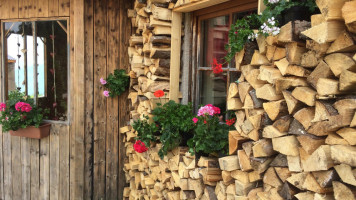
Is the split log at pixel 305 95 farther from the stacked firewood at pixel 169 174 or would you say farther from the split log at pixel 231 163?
the stacked firewood at pixel 169 174

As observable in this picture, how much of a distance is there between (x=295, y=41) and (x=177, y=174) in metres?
1.58

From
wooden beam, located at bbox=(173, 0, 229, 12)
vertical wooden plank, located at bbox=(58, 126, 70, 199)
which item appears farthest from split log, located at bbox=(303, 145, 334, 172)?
vertical wooden plank, located at bbox=(58, 126, 70, 199)

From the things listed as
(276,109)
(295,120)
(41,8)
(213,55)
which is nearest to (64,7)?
(41,8)

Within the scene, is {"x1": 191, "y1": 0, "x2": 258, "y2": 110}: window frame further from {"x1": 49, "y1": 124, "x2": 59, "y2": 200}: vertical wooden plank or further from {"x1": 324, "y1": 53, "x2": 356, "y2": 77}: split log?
{"x1": 49, "y1": 124, "x2": 59, "y2": 200}: vertical wooden plank

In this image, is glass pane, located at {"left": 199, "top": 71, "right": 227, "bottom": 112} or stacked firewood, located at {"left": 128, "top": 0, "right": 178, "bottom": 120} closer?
glass pane, located at {"left": 199, "top": 71, "right": 227, "bottom": 112}

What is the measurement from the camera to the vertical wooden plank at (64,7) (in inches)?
152

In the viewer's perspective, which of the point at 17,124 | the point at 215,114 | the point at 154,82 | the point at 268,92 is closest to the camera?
the point at 268,92

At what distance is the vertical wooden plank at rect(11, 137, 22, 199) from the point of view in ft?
14.3

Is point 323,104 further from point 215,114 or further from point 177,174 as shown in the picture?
point 177,174

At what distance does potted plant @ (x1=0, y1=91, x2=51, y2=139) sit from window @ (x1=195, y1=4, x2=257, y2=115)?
1949mm

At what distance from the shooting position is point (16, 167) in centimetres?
440

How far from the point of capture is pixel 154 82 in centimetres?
331

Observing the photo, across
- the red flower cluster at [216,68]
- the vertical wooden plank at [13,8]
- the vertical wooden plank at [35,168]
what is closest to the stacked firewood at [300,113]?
the red flower cluster at [216,68]

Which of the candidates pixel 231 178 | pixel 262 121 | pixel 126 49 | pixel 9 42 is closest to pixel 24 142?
pixel 9 42
